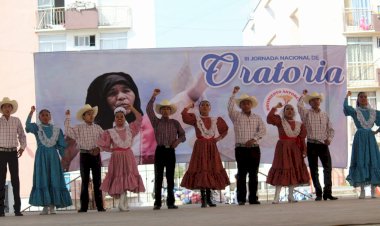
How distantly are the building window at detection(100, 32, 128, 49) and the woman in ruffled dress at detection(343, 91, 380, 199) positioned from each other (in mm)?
19041

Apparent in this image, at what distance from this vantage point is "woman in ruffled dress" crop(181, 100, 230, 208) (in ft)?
40.2

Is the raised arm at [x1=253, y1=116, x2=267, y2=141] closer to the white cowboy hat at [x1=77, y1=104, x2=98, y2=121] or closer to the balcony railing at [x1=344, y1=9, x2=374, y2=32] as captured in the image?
the white cowboy hat at [x1=77, y1=104, x2=98, y2=121]

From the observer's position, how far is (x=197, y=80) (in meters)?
13.7

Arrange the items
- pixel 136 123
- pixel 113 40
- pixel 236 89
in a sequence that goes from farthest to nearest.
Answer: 1. pixel 113 40
2. pixel 236 89
3. pixel 136 123

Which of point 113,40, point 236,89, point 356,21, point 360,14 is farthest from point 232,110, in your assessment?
point 360,14

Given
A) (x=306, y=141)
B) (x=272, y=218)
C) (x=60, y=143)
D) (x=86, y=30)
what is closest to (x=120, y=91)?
(x=60, y=143)

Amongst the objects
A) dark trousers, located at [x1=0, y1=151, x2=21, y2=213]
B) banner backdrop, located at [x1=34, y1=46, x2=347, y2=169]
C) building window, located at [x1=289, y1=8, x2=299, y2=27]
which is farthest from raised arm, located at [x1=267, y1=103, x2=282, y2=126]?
building window, located at [x1=289, y1=8, x2=299, y2=27]

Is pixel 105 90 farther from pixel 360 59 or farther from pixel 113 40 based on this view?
pixel 360 59

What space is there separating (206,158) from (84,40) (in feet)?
65.2

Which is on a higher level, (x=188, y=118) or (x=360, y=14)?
(x=360, y=14)

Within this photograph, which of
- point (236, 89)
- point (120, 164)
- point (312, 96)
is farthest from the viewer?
point (236, 89)

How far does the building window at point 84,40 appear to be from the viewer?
3147 centimetres

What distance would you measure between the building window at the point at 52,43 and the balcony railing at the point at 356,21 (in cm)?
1008

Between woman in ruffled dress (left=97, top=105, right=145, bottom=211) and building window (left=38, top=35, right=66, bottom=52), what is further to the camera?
building window (left=38, top=35, right=66, bottom=52)
